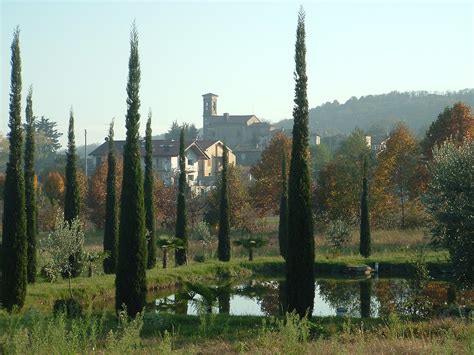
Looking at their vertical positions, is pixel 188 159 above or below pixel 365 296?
above

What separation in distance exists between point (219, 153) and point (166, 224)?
1560 inches

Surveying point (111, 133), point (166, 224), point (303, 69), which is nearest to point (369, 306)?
point (303, 69)

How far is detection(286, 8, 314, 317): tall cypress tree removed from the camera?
62.9 feet

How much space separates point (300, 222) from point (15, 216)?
1056cm

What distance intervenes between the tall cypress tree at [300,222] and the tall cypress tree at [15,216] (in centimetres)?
961

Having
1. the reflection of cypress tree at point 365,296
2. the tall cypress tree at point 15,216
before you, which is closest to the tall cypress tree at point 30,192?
the tall cypress tree at point 15,216

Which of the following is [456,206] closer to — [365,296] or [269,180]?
[365,296]

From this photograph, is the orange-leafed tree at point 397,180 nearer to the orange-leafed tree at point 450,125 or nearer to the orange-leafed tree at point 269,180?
the orange-leafed tree at point 450,125

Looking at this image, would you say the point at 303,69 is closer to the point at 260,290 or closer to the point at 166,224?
the point at 260,290

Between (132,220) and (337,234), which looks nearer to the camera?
(132,220)

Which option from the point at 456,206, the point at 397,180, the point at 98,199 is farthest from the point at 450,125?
the point at 98,199

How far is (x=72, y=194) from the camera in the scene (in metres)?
30.7

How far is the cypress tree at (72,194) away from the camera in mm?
29234

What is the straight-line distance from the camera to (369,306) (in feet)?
81.1
